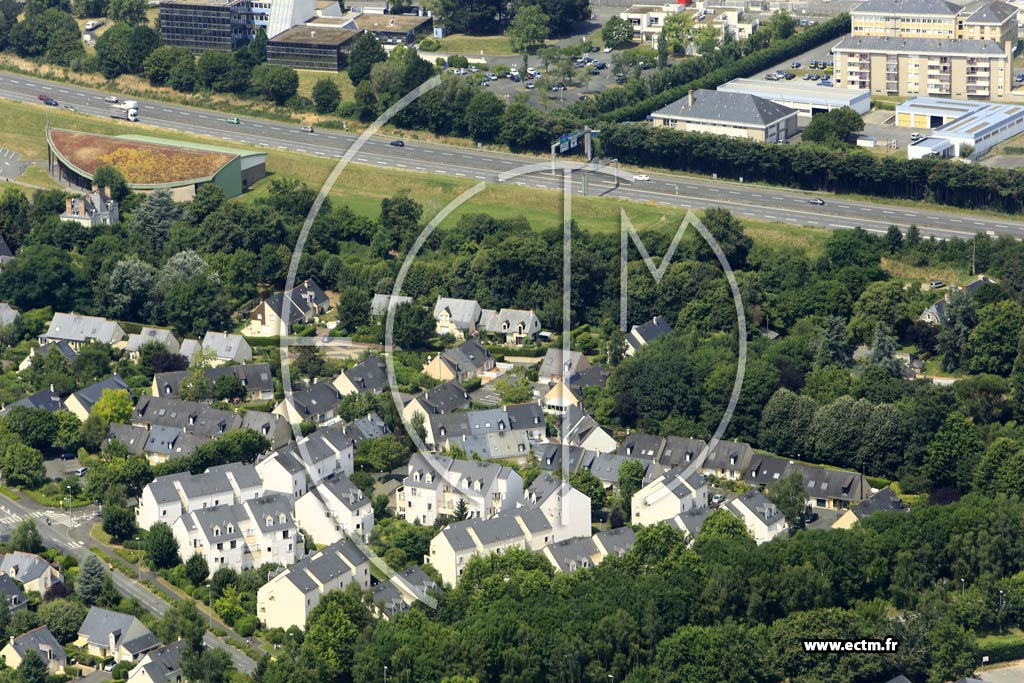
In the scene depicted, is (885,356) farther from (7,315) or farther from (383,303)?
(7,315)

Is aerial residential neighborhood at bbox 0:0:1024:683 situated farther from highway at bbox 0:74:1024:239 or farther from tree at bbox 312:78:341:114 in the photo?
tree at bbox 312:78:341:114

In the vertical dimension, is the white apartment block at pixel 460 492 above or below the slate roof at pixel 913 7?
below

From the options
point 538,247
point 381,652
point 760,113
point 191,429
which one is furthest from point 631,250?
point 381,652

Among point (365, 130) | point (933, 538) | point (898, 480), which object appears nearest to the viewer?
point (933, 538)

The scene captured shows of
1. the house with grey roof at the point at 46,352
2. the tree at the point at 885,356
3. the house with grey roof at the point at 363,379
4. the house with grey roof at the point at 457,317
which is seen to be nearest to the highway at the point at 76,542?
the house with grey roof at the point at 46,352

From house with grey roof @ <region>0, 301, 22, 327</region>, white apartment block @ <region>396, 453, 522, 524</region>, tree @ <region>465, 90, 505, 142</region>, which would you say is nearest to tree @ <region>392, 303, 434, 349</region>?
white apartment block @ <region>396, 453, 522, 524</region>

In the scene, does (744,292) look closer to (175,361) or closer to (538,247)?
(538,247)

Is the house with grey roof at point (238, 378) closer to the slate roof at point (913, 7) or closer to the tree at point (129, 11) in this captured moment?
the tree at point (129, 11)
